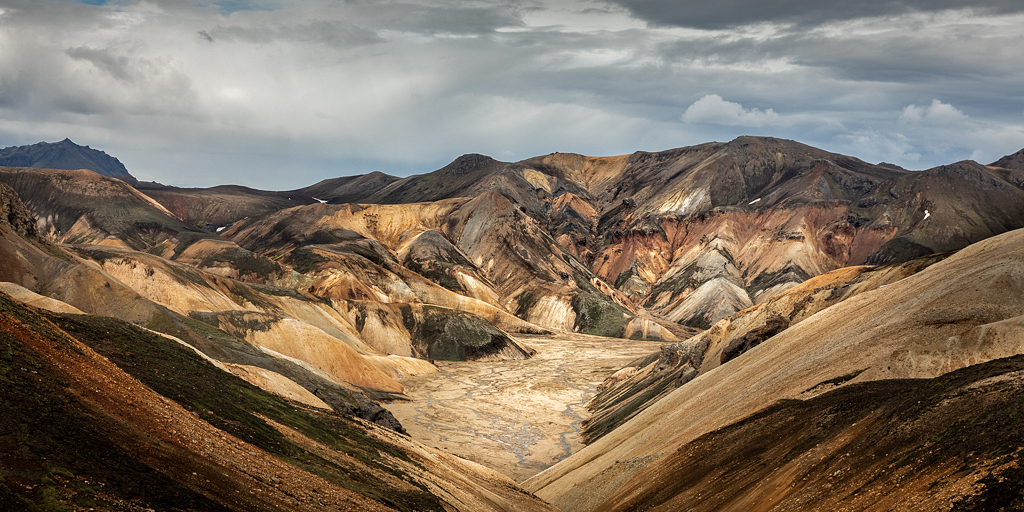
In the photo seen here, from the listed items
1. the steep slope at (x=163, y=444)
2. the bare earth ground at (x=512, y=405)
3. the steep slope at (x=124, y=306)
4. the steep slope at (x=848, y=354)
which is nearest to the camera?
the steep slope at (x=163, y=444)

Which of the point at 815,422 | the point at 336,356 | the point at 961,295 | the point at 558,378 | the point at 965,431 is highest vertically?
the point at 961,295

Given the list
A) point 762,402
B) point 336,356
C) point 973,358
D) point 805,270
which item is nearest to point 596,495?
point 762,402

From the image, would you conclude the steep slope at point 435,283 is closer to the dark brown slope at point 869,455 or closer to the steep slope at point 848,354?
the steep slope at point 848,354

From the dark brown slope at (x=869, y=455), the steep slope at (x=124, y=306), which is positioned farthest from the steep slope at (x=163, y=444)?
the steep slope at (x=124, y=306)

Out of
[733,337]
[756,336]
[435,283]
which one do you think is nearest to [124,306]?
[733,337]

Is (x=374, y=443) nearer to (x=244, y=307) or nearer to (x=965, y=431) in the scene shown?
(x=965, y=431)

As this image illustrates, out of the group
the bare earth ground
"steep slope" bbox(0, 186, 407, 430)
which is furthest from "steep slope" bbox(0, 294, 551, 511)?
the bare earth ground
